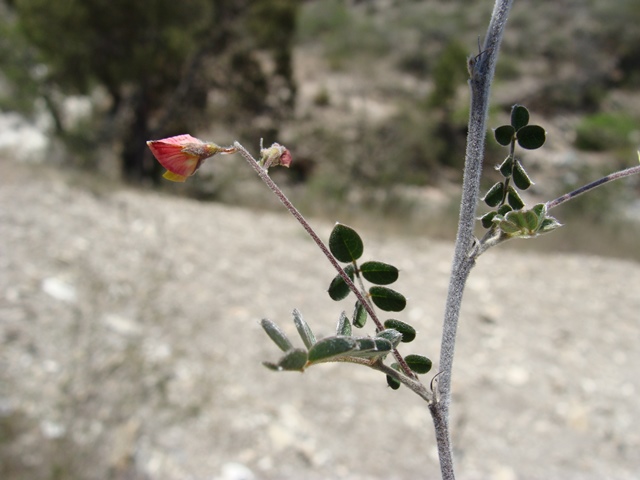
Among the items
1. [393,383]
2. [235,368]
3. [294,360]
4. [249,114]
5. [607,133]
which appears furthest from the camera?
[607,133]

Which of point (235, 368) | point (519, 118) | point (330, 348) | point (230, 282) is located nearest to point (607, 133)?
point (230, 282)

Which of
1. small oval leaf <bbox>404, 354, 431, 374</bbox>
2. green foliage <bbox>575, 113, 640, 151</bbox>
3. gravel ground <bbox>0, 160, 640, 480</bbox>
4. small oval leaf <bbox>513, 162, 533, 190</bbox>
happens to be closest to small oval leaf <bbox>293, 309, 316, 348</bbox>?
small oval leaf <bbox>404, 354, 431, 374</bbox>

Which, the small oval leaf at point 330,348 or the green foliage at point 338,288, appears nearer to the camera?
the small oval leaf at point 330,348

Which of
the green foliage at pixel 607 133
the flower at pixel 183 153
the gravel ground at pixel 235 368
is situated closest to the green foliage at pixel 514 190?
the flower at pixel 183 153

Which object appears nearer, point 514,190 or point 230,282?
point 514,190

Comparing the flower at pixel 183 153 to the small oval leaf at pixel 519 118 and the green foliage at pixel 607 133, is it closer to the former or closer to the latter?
the small oval leaf at pixel 519 118

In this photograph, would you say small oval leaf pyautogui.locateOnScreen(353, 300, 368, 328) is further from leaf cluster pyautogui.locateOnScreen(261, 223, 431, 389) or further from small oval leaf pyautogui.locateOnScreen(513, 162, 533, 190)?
small oval leaf pyautogui.locateOnScreen(513, 162, 533, 190)

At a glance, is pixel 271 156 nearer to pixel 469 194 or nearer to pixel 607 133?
pixel 469 194
